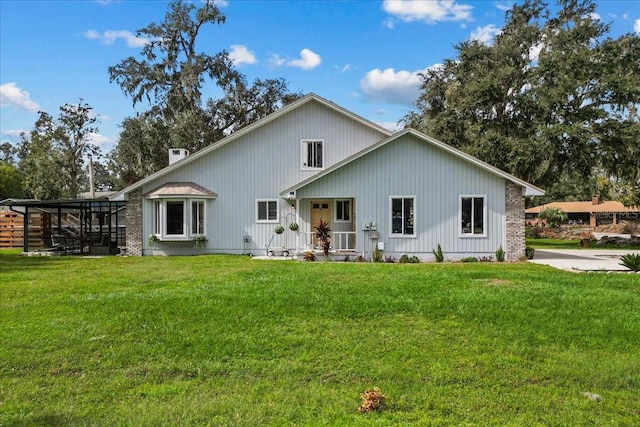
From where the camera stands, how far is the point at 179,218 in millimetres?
18547

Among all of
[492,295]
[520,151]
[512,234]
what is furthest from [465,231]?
[520,151]

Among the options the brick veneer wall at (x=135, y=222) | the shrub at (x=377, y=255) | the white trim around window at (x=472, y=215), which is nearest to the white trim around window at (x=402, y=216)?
the shrub at (x=377, y=255)

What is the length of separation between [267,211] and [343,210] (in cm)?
315

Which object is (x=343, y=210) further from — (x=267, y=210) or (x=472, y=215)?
(x=472, y=215)

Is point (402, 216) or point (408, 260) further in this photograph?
point (402, 216)

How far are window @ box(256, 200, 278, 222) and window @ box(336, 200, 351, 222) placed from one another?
2.58 meters

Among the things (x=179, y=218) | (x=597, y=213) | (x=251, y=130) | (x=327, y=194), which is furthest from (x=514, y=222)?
(x=597, y=213)

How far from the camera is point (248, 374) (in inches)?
205

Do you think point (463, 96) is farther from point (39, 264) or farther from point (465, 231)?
point (39, 264)

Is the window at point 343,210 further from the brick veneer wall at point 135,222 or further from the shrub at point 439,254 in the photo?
the brick veneer wall at point 135,222

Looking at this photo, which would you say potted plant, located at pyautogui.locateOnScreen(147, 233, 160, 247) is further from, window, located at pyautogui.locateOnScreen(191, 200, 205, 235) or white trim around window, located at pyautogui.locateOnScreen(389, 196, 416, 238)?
white trim around window, located at pyautogui.locateOnScreen(389, 196, 416, 238)

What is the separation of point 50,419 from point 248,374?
1.94 metres

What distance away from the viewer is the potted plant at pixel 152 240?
18547mm

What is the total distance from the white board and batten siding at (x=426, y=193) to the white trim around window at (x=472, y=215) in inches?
4.0
